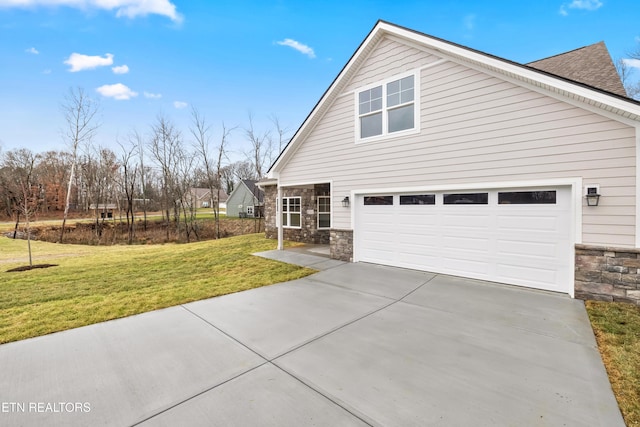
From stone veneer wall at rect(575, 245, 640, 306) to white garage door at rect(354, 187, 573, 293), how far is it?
199 mm

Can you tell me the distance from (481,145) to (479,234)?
199 centimetres

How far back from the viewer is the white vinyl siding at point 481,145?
457 centimetres

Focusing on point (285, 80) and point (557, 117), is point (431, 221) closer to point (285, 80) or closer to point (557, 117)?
point (557, 117)

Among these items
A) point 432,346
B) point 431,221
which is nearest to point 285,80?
point 431,221

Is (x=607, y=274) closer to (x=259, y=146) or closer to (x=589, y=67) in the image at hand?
(x=589, y=67)

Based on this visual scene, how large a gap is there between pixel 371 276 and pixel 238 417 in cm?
483

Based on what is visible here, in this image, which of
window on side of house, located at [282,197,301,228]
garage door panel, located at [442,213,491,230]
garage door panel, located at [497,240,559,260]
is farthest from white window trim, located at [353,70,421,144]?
window on side of house, located at [282,197,301,228]

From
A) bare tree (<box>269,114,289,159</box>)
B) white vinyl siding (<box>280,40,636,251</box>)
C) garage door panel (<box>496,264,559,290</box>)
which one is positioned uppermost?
bare tree (<box>269,114,289,159</box>)

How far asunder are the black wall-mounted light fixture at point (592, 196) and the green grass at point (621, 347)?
1.75m

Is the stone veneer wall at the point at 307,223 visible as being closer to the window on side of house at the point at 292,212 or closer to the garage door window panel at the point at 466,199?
the window on side of house at the point at 292,212

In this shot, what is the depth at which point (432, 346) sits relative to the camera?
3277mm

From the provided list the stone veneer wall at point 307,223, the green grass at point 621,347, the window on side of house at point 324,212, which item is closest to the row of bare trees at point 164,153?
the stone veneer wall at point 307,223

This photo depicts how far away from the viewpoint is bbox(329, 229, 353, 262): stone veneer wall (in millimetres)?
8195

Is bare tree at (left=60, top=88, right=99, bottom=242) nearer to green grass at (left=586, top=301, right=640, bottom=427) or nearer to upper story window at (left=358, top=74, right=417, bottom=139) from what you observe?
upper story window at (left=358, top=74, right=417, bottom=139)
